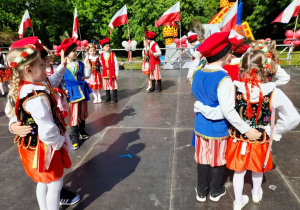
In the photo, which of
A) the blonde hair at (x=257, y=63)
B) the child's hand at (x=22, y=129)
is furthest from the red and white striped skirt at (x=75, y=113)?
the blonde hair at (x=257, y=63)

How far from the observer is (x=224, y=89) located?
1.97 m

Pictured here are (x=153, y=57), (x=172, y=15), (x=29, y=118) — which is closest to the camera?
(x=29, y=118)

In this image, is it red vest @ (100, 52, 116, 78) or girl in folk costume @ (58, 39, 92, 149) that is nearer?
girl in folk costume @ (58, 39, 92, 149)

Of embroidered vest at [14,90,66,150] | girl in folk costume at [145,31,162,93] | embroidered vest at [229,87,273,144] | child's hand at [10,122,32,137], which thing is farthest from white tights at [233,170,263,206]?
girl in folk costume at [145,31,162,93]

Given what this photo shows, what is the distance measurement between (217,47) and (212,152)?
1040mm


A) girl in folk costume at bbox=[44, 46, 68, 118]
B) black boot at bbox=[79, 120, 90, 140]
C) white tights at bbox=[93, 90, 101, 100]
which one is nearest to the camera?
girl in folk costume at bbox=[44, 46, 68, 118]

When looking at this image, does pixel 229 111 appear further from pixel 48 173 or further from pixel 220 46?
pixel 48 173

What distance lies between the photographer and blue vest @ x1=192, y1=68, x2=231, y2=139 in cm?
205

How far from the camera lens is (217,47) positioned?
208 cm

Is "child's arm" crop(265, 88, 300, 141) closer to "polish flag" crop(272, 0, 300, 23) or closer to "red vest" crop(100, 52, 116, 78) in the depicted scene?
"red vest" crop(100, 52, 116, 78)

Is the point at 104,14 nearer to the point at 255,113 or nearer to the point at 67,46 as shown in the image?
the point at 67,46

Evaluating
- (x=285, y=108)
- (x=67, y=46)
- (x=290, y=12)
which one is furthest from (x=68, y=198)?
(x=290, y=12)

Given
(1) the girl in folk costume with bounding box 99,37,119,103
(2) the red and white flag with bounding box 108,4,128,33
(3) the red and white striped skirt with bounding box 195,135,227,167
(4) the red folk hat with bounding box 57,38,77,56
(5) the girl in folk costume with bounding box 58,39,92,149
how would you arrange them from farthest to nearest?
(2) the red and white flag with bounding box 108,4,128,33
(1) the girl in folk costume with bounding box 99,37,119,103
(5) the girl in folk costume with bounding box 58,39,92,149
(4) the red folk hat with bounding box 57,38,77,56
(3) the red and white striped skirt with bounding box 195,135,227,167

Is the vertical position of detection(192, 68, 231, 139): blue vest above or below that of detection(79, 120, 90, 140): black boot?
above
